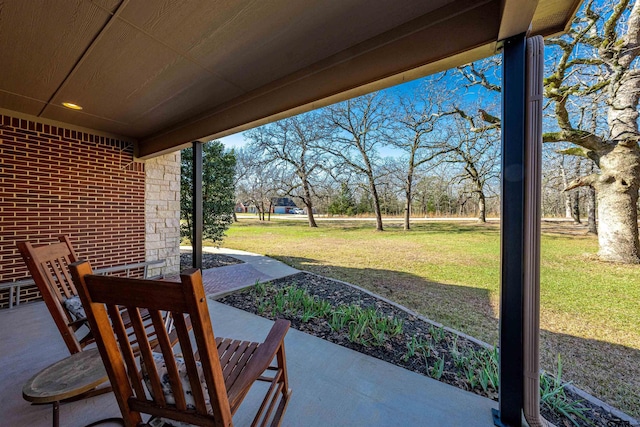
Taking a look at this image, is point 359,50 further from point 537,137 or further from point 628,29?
point 628,29

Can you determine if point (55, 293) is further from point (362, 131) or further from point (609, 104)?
point (362, 131)

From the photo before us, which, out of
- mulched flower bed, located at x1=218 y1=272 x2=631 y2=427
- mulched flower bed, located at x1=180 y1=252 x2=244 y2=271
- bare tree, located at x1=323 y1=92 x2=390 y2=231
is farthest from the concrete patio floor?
bare tree, located at x1=323 y1=92 x2=390 y2=231

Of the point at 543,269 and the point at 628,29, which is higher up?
the point at 628,29

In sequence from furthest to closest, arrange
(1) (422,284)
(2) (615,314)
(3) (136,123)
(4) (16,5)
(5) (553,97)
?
(1) (422,284) → (5) (553,97) → (3) (136,123) → (2) (615,314) → (4) (16,5)

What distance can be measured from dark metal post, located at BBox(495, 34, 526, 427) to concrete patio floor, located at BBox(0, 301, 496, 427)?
0.31m

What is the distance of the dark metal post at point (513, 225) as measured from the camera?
1.42m

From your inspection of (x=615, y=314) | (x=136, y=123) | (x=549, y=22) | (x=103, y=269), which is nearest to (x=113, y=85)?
(x=136, y=123)

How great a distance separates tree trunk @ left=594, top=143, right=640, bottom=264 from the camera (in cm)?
409

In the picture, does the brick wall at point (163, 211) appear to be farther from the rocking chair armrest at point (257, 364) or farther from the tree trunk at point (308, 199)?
the tree trunk at point (308, 199)

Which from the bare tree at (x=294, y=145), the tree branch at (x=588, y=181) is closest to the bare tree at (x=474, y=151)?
the tree branch at (x=588, y=181)

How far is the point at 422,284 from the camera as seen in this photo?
509 centimetres

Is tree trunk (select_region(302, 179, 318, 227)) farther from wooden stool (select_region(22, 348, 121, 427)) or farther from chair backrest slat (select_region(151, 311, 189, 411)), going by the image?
chair backrest slat (select_region(151, 311, 189, 411))

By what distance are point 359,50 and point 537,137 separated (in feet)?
4.45

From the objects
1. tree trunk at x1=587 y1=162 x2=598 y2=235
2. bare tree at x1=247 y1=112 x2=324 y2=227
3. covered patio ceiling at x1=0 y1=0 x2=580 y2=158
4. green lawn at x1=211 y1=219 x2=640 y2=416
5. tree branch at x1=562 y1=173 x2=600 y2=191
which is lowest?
green lawn at x1=211 y1=219 x2=640 y2=416
